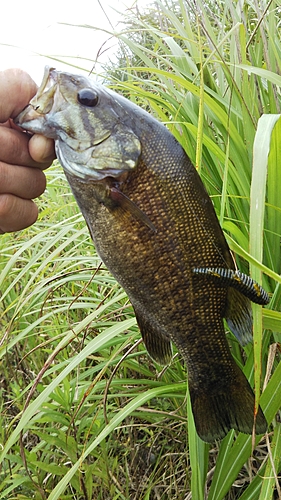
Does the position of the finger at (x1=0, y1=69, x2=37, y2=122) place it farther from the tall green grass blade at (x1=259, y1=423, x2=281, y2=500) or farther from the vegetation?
the tall green grass blade at (x1=259, y1=423, x2=281, y2=500)

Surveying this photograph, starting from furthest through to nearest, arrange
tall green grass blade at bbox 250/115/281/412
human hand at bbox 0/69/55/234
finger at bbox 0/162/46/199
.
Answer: finger at bbox 0/162/46/199
human hand at bbox 0/69/55/234
tall green grass blade at bbox 250/115/281/412

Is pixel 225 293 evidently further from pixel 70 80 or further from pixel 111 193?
pixel 70 80

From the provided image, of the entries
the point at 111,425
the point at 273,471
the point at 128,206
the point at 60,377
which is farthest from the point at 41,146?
the point at 273,471

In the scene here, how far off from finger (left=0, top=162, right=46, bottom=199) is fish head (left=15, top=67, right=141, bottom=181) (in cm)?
19

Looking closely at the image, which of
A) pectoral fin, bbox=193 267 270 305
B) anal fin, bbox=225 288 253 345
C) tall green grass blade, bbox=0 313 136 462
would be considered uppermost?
pectoral fin, bbox=193 267 270 305

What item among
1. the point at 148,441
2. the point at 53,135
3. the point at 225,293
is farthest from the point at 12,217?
the point at 148,441

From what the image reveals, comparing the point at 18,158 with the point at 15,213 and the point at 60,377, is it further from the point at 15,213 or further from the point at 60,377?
the point at 60,377

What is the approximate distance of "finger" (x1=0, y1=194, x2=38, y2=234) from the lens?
1.22 metres

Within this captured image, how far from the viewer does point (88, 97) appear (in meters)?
0.99

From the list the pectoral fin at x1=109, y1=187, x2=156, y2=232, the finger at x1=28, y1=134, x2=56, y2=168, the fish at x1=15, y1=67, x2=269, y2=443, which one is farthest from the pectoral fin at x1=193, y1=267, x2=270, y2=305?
the finger at x1=28, y1=134, x2=56, y2=168

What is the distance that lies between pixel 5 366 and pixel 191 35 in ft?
5.23

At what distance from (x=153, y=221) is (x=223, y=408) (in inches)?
16.3

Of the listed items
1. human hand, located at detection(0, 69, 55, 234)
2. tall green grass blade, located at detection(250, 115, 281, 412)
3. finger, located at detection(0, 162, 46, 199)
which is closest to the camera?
tall green grass blade, located at detection(250, 115, 281, 412)

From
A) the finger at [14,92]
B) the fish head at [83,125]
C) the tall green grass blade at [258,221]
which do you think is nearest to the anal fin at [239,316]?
the tall green grass blade at [258,221]
